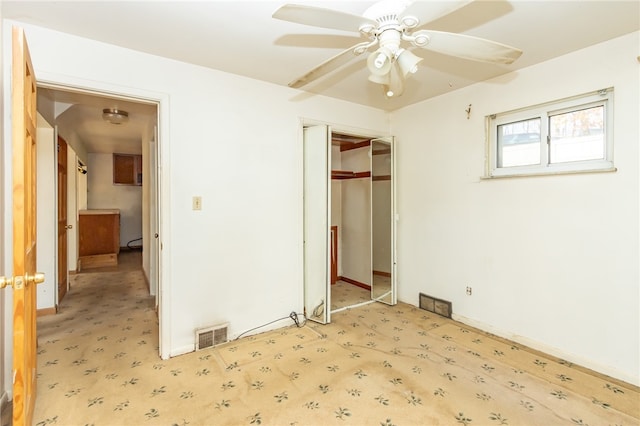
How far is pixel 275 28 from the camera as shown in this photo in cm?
204

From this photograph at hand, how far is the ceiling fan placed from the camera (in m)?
1.30

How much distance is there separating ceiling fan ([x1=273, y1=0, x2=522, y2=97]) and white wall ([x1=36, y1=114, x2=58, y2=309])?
3545mm

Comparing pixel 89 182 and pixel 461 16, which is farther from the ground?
pixel 461 16

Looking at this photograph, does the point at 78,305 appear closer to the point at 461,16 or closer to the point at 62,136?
the point at 62,136

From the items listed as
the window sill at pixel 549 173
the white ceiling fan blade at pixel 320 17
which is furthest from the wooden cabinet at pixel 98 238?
the window sill at pixel 549 173

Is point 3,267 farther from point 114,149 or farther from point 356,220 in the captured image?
point 114,149

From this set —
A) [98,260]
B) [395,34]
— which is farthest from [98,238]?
[395,34]

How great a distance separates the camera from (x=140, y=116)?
13.1 ft

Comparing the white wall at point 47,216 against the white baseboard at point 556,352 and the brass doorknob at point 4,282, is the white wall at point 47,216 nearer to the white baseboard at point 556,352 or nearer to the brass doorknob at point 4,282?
the brass doorknob at point 4,282

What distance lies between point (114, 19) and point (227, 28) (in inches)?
26.7

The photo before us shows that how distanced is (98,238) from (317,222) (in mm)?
5167

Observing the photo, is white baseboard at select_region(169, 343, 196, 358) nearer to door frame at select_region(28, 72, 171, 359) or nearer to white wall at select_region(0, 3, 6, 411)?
door frame at select_region(28, 72, 171, 359)

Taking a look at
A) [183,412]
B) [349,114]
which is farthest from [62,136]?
[183,412]

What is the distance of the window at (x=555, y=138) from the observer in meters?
2.32
